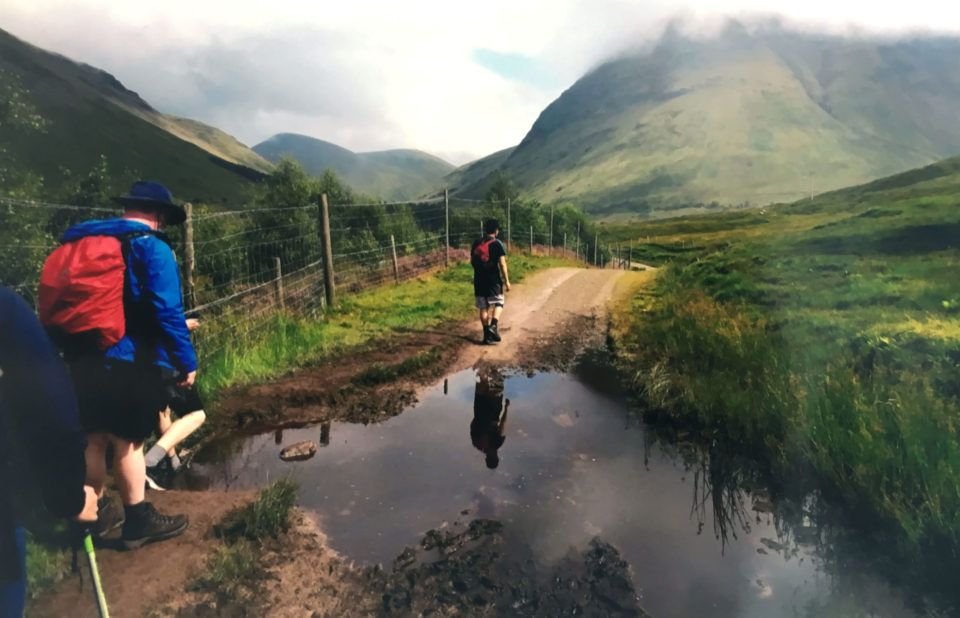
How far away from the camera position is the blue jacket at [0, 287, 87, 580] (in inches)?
71.0

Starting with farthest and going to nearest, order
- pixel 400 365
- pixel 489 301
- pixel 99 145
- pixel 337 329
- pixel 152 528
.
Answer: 1. pixel 99 145
2. pixel 337 329
3. pixel 489 301
4. pixel 400 365
5. pixel 152 528

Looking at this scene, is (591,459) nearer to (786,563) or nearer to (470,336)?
(786,563)

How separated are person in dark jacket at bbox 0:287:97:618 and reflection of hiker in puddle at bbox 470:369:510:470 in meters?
3.68

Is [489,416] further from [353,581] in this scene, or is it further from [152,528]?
[152,528]

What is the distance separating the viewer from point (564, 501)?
15.0 ft

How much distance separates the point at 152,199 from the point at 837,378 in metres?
6.68

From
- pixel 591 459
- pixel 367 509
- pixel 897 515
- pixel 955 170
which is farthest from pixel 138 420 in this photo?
pixel 955 170

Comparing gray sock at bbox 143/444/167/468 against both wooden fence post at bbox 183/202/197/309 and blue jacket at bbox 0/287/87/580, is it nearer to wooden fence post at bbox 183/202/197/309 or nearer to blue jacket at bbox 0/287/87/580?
blue jacket at bbox 0/287/87/580

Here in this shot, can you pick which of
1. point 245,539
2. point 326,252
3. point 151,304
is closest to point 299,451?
point 245,539

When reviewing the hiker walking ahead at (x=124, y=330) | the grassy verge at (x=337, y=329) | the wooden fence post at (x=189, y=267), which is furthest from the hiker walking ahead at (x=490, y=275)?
the hiker walking ahead at (x=124, y=330)

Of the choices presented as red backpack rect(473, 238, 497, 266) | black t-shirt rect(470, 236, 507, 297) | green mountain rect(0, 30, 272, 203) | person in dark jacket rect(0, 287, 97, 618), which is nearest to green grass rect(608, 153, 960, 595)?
black t-shirt rect(470, 236, 507, 297)

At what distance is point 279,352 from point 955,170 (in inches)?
4156

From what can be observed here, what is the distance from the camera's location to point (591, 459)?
17.7 feet

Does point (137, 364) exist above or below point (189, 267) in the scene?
below
